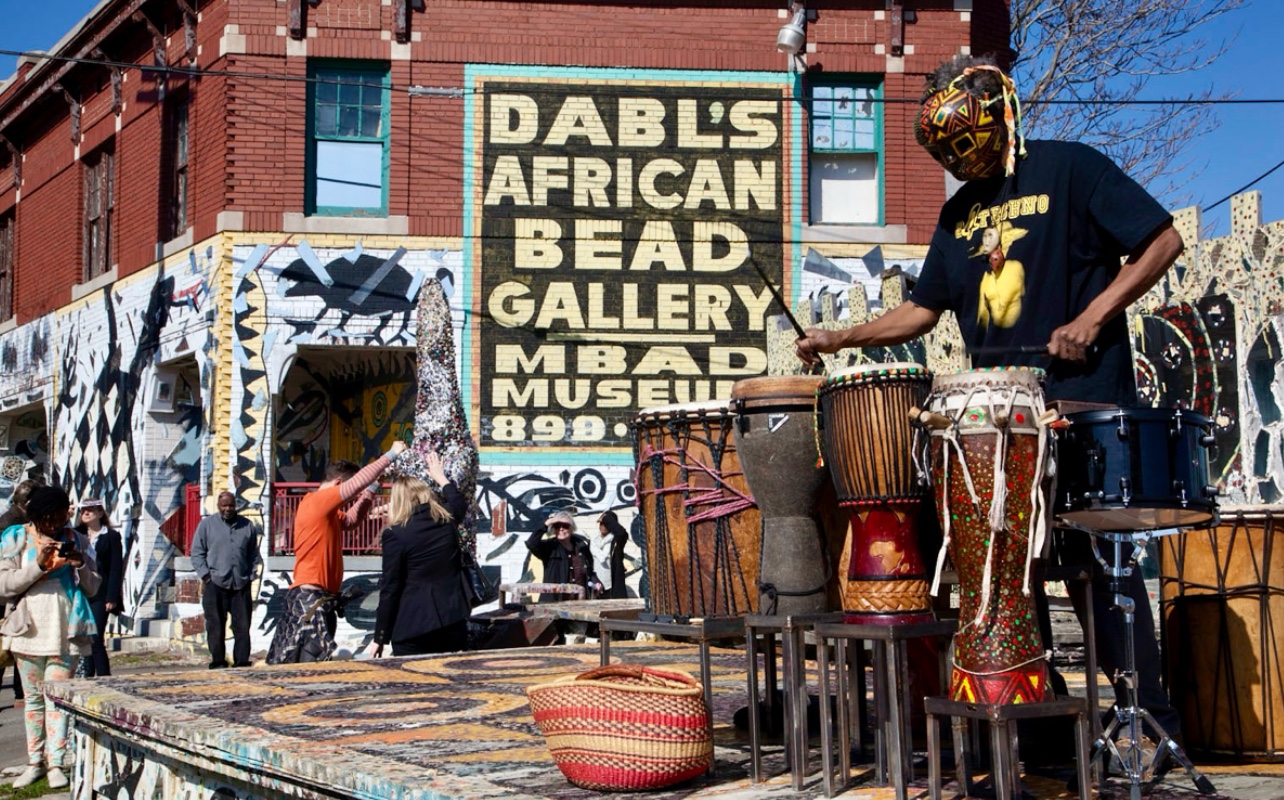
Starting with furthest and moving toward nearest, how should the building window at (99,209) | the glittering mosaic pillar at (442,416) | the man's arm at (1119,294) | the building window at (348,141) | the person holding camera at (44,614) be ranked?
the building window at (99,209)
the building window at (348,141)
the glittering mosaic pillar at (442,416)
the person holding camera at (44,614)
the man's arm at (1119,294)

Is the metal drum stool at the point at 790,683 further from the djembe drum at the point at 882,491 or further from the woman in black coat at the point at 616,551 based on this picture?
the woman in black coat at the point at 616,551

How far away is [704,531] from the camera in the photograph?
562cm

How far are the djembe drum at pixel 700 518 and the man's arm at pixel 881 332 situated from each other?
2.05ft

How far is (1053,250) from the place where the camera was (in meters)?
4.37

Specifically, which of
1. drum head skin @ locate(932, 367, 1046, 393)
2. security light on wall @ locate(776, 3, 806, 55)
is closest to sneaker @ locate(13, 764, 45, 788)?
drum head skin @ locate(932, 367, 1046, 393)

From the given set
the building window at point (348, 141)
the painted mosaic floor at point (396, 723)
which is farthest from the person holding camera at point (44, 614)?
the building window at point (348, 141)

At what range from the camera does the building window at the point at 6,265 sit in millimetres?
25859

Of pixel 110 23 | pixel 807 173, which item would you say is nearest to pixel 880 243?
pixel 807 173

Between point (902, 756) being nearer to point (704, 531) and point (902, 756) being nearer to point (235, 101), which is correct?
point (704, 531)

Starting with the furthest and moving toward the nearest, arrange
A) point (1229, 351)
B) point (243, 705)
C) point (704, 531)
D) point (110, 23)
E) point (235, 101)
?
1. point (110, 23)
2. point (235, 101)
3. point (1229, 351)
4. point (243, 705)
5. point (704, 531)

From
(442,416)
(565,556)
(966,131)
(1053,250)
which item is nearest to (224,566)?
(442,416)

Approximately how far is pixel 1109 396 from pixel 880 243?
14.1 metres

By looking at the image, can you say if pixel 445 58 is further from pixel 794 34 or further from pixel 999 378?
pixel 999 378

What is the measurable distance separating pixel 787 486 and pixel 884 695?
1079 millimetres
